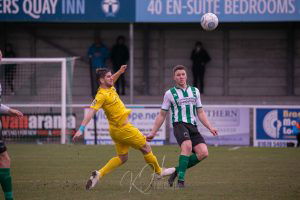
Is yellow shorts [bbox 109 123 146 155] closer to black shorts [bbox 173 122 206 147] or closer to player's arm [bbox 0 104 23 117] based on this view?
black shorts [bbox 173 122 206 147]

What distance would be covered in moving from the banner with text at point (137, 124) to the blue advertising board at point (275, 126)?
2.70 m

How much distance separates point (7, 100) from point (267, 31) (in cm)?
950

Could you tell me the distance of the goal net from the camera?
68.9ft

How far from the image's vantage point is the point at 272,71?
2575cm

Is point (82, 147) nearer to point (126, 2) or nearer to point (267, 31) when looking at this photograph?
point (126, 2)

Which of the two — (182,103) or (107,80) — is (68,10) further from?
(182,103)

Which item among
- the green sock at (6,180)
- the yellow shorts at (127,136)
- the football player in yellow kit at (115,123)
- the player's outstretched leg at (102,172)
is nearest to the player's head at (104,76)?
the football player in yellow kit at (115,123)

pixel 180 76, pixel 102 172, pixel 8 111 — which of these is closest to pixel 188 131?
pixel 180 76

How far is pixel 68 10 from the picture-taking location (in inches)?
877

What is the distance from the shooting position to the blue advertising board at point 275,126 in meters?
20.6

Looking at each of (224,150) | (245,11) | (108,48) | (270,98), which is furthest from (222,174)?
(108,48)

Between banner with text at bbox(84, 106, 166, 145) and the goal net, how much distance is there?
2.14 feet

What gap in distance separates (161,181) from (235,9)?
11027mm

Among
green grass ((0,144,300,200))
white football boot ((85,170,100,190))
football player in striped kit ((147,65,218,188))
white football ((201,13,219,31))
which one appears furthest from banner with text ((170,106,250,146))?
white football boot ((85,170,100,190))
